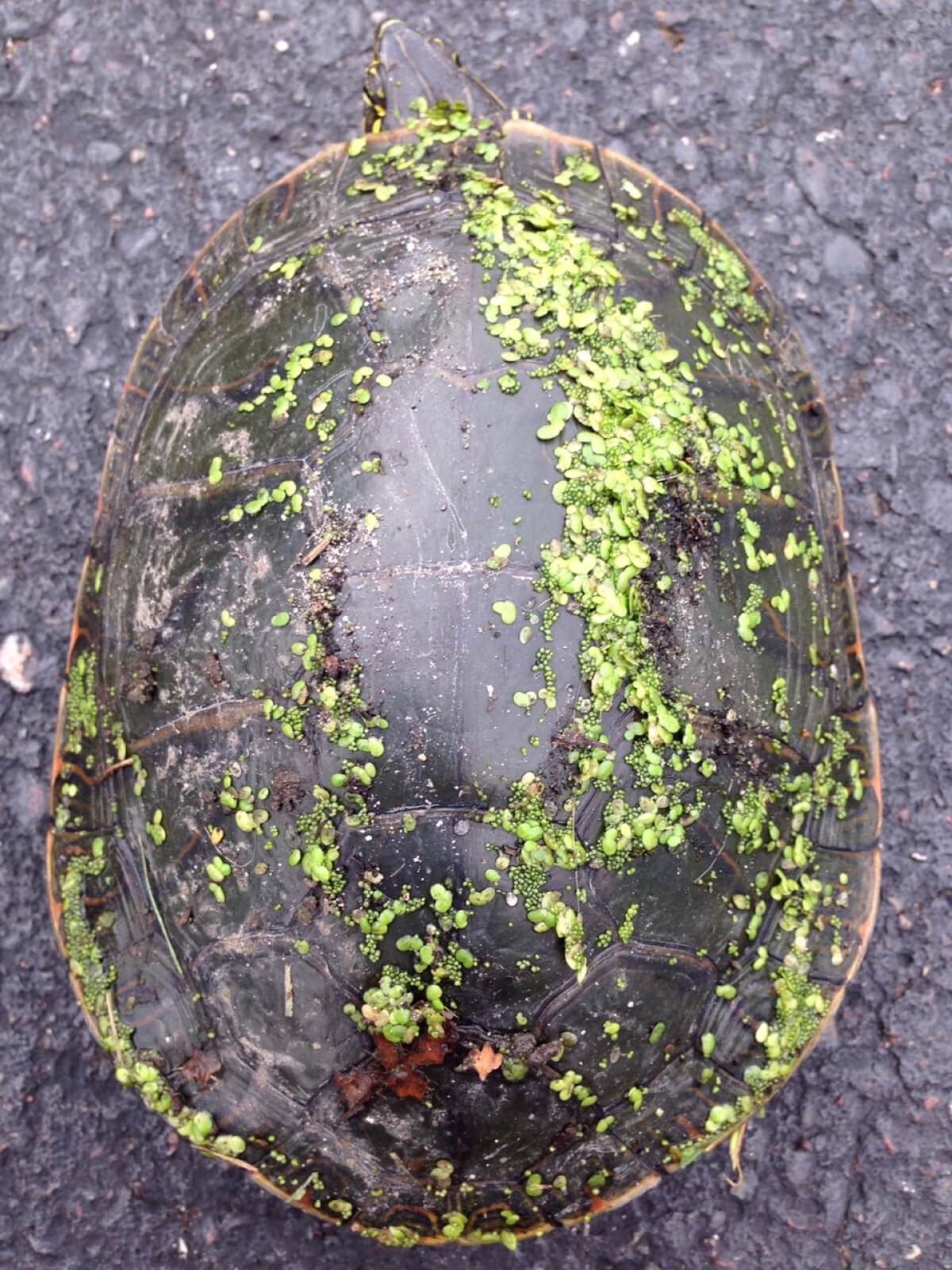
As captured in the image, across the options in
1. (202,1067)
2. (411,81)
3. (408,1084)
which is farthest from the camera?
(411,81)

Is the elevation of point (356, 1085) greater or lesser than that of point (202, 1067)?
greater

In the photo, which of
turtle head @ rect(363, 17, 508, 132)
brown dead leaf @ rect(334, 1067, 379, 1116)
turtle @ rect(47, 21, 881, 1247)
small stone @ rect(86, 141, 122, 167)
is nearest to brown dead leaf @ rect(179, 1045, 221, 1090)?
turtle @ rect(47, 21, 881, 1247)

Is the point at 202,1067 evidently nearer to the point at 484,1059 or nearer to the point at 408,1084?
the point at 408,1084

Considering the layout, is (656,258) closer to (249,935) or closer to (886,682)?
(886,682)

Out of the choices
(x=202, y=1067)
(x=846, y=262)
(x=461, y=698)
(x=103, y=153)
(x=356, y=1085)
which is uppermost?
(x=103, y=153)

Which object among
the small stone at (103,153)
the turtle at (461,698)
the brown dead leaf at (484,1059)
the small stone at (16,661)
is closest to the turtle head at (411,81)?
the turtle at (461,698)

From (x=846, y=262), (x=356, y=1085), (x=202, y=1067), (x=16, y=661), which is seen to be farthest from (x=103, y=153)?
(x=356, y=1085)

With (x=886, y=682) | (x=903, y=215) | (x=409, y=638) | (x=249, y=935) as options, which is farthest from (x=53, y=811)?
(x=903, y=215)

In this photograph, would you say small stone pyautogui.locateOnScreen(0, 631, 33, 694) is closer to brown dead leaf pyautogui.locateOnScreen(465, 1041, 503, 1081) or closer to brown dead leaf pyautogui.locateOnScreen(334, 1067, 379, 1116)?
brown dead leaf pyautogui.locateOnScreen(334, 1067, 379, 1116)

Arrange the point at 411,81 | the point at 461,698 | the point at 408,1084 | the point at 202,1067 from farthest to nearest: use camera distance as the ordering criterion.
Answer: the point at 411,81 → the point at 202,1067 → the point at 408,1084 → the point at 461,698
